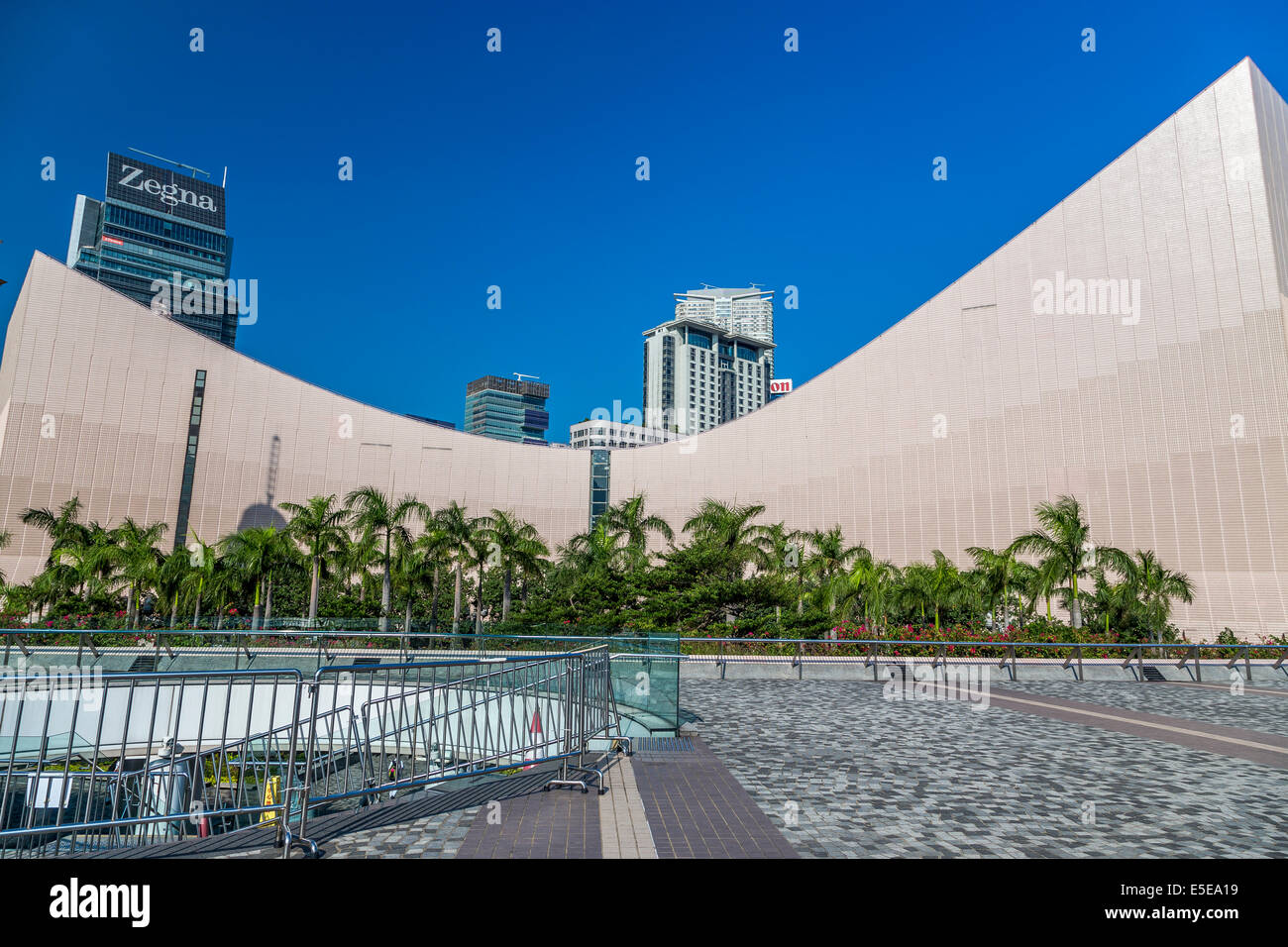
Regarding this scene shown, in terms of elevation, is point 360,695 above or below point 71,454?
below

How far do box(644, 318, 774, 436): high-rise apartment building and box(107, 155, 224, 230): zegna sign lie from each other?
82.0 meters

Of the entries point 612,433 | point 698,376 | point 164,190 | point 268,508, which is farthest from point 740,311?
point 268,508

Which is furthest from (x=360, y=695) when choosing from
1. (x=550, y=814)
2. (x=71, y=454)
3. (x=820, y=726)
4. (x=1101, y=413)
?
(x=71, y=454)

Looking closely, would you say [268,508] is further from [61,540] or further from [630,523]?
[630,523]

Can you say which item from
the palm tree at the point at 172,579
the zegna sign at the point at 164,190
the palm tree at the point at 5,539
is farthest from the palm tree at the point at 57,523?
the zegna sign at the point at 164,190

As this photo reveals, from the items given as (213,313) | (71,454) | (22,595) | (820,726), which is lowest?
(820,726)

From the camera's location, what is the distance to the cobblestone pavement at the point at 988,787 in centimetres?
496

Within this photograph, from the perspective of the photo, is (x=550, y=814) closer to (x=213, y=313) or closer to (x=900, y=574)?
(x=900, y=574)

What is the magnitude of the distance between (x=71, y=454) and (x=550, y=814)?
3819cm

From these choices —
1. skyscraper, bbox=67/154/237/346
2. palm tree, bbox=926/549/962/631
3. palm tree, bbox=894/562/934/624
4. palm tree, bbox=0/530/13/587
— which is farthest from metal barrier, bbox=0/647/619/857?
skyscraper, bbox=67/154/237/346

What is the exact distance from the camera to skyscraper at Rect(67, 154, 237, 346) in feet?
403

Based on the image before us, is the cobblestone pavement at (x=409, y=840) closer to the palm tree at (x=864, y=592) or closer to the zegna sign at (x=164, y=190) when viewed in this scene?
the palm tree at (x=864, y=592)
